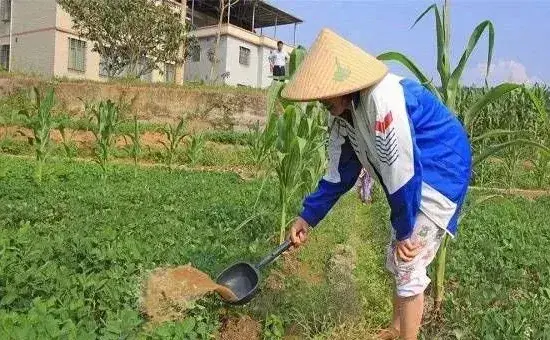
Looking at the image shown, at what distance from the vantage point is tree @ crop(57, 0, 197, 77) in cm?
1773

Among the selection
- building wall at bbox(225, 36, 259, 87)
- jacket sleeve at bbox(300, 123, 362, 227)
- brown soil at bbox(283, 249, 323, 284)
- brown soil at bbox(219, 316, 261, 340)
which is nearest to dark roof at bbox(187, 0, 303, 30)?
building wall at bbox(225, 36, 259, 87)

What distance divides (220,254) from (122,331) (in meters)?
1.56

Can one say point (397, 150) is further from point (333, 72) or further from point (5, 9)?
point (5, 9)

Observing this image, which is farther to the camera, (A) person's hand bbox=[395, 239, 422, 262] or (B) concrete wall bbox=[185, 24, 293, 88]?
(B) concrete wall bbox=[185, 24, 293, 88]

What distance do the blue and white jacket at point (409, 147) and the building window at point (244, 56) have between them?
25868 mm

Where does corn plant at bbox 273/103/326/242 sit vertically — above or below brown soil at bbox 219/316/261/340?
above

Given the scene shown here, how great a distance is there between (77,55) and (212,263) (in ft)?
71.9

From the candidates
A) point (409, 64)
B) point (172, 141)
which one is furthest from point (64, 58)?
point (409, 64)

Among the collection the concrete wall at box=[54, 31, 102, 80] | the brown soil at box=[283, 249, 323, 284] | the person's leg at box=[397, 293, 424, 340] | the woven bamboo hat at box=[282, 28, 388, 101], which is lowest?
the brown soil at box=[283, 249, 323, 284]

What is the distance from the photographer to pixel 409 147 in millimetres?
A: 2283

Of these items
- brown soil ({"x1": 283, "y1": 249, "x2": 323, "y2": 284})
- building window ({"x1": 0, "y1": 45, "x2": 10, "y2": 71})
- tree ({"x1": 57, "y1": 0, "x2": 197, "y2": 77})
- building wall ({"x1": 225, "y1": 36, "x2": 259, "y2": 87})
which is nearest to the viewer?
brown soil ({"x1": 283, "y1": 249, "x2": 323, "y2": 284})

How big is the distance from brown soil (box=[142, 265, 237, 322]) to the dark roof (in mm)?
26074

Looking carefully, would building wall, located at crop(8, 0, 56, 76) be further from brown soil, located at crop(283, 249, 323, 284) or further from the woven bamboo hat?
the woven bamboo hat

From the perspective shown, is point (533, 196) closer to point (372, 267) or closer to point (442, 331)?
point (372, 267)
